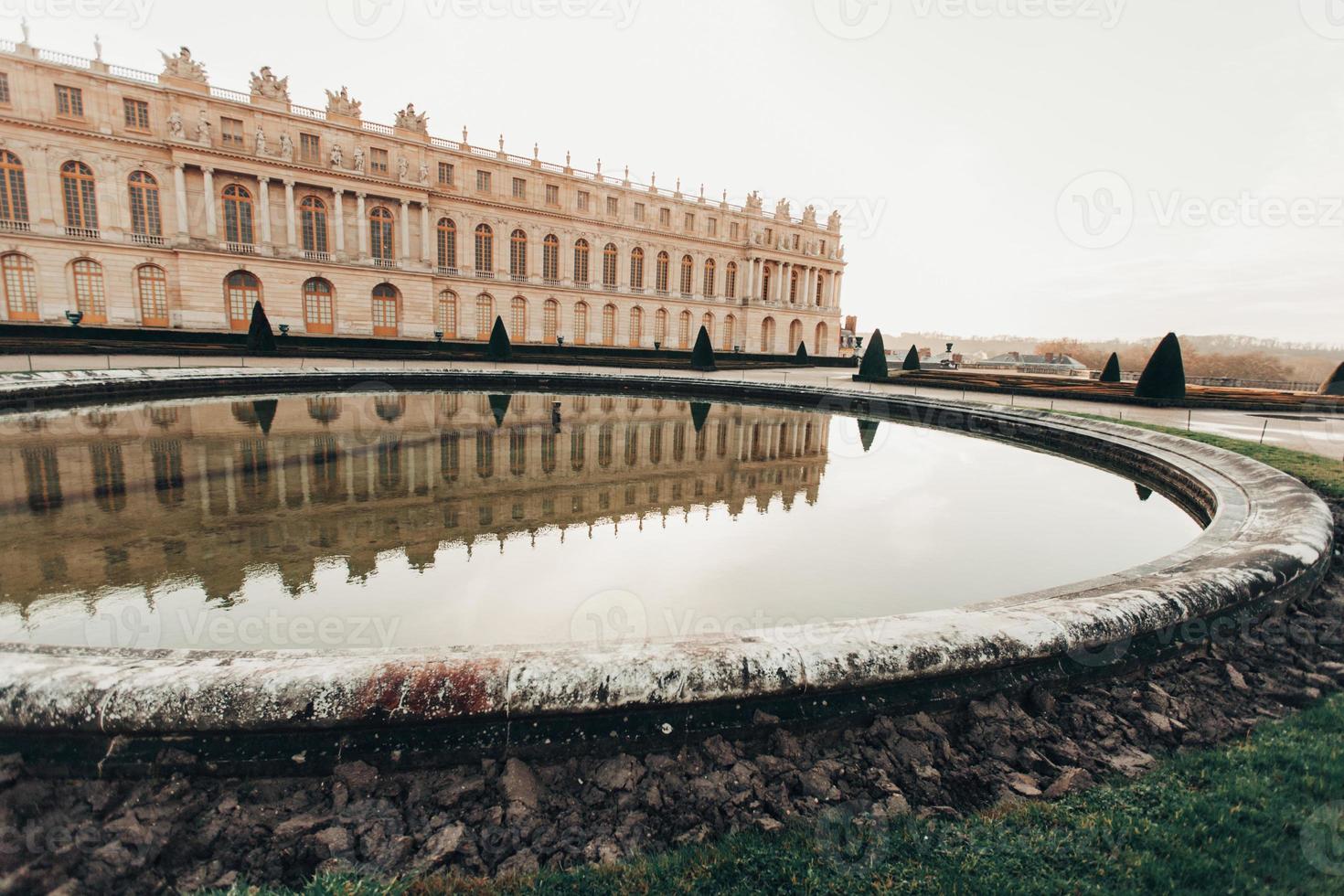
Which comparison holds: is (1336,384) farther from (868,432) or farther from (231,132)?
(231,132)

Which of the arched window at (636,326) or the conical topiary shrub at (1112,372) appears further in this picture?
the arched window at (636,326)

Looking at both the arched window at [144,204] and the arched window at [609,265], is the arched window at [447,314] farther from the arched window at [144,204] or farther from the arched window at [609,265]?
the arched window at [144,204]

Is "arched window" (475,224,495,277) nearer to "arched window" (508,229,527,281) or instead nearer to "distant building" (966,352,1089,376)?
"arched window" (508,229,527,281)

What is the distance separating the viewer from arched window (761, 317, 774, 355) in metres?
60.0

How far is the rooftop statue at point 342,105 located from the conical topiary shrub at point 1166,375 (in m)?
42.5

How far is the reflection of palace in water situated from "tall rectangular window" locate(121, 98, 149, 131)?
31100 mm

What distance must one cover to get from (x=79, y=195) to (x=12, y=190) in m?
2.36

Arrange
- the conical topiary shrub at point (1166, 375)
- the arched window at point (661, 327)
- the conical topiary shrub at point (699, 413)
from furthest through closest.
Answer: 1. the arched window at point (661, 327)
2. the conical topiary shrub at point (1166, 375)
3. the conical topiary shrub at point (699, 413)

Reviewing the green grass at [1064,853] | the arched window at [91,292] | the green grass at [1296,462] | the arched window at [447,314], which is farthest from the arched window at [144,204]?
the green grass at [1296,462]

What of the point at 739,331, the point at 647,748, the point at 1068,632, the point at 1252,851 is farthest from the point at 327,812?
the point at 739,331

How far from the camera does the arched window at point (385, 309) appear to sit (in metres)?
40.1

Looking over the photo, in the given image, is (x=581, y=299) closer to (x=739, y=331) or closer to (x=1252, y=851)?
(x=739, y=331)

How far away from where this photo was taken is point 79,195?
31203mm

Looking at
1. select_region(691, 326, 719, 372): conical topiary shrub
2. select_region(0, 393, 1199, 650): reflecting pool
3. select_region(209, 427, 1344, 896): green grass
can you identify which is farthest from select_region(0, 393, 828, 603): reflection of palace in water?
select_region(691, 326, 719, 372): conical topiary shrub
